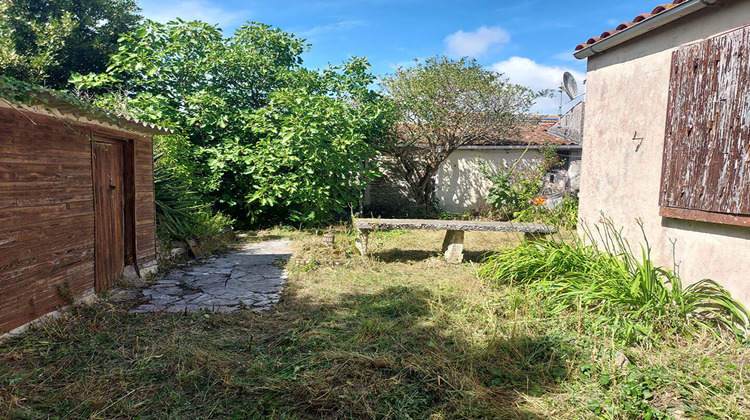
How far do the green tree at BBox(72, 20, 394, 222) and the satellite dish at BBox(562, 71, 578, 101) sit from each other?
539 centimetres

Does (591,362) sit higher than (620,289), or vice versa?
(620,289)

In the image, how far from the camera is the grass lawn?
2547 millimetres

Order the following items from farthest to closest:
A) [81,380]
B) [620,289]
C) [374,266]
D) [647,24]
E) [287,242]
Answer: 1. [287,242]
2. [374,266]
3. [647,24]
4. [620,289]
5. [81,380]

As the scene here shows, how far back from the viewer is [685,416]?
2.41 metres

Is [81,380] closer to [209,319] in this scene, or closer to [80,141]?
[209,319]

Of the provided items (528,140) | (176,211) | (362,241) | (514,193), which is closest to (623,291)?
(362,241)

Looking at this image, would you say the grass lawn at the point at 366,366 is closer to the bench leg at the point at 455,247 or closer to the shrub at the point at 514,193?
the bench leg at the point at 455,247

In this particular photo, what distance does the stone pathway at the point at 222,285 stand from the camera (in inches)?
179

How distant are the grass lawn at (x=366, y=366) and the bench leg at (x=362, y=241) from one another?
6.95 ft

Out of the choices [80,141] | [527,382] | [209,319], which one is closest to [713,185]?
[527,382]

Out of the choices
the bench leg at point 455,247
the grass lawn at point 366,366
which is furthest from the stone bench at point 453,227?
the grass lawn at point 366,366

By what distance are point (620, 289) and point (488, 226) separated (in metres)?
2.68

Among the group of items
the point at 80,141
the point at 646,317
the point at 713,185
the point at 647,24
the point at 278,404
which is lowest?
the point at 278,404

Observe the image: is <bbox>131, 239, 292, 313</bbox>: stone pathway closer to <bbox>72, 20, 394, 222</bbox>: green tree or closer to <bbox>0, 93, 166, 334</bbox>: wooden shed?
<bbox>0, 93, 166, 334</bbox>: wooden shed
